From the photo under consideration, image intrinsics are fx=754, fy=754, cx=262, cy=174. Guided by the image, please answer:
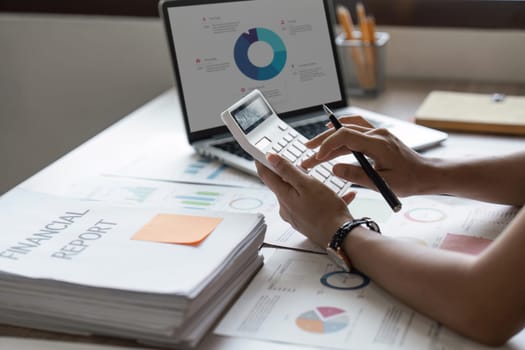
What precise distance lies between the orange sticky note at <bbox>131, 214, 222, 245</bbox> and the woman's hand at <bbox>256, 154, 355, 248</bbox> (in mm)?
100

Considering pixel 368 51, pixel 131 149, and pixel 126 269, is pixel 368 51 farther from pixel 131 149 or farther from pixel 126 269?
pixel 126 269

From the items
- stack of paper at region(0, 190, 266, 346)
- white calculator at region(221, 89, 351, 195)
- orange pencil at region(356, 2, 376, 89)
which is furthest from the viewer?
orange pencil at region(356, 2, 376, 89)

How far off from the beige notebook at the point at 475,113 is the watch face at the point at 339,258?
57 cm

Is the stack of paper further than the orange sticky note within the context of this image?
No

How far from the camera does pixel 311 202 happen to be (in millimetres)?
961

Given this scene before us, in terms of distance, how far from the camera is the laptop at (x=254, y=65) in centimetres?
133

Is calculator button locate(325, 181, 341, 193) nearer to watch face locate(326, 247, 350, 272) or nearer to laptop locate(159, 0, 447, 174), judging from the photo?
watch face locate(326, 247, 350, 272)

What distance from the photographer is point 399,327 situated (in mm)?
804

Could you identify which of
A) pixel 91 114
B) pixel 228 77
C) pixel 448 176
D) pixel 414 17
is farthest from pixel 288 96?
pixel 91 114

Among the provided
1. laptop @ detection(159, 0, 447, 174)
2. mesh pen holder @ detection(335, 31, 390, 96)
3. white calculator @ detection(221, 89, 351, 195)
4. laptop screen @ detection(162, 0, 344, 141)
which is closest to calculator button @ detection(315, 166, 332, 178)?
white calculator @ detection(221, 89, 351, 195)

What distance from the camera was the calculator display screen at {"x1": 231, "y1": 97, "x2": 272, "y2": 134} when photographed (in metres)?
1.02

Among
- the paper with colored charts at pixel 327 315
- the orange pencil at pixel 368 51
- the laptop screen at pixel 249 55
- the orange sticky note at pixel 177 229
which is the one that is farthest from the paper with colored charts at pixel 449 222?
the orange pencil at pixel 368 51

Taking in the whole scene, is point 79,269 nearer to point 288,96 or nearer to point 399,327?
point 399,327

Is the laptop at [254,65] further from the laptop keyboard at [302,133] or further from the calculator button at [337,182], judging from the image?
the calculator button at [337,182]
